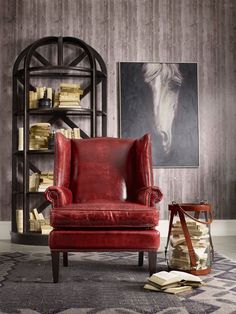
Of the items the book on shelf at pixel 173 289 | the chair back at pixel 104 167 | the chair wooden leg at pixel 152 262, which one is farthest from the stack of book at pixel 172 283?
the chair back at pixel 104 167

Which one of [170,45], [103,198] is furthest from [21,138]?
[170,45]

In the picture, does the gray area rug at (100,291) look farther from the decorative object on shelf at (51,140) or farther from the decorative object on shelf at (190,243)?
the decorative object on shelf at (51,140)

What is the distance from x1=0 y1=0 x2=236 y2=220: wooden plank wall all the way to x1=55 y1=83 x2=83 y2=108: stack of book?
1.92ft

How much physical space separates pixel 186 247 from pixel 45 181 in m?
2.37

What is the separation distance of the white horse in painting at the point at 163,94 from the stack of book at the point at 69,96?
96cm

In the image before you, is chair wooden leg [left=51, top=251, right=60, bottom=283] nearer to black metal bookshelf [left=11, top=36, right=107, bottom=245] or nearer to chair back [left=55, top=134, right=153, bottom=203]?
chair back [left=55, top=134, right=153, bottom=203]

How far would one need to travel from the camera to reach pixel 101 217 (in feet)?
10.4

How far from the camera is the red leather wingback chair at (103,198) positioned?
317cm

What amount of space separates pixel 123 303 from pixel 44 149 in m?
3.05

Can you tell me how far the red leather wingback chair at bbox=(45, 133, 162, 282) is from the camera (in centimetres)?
317

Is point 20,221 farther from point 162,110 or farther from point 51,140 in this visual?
point 162,110

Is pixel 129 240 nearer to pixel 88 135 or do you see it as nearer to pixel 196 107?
pixel 88 135

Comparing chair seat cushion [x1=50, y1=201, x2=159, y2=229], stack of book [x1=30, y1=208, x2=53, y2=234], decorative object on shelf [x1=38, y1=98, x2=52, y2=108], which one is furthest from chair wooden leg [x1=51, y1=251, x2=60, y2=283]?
decorative object on shelf [x1=38, y1=98, x2=52, y2=108]

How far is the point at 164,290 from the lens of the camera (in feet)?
9.29
